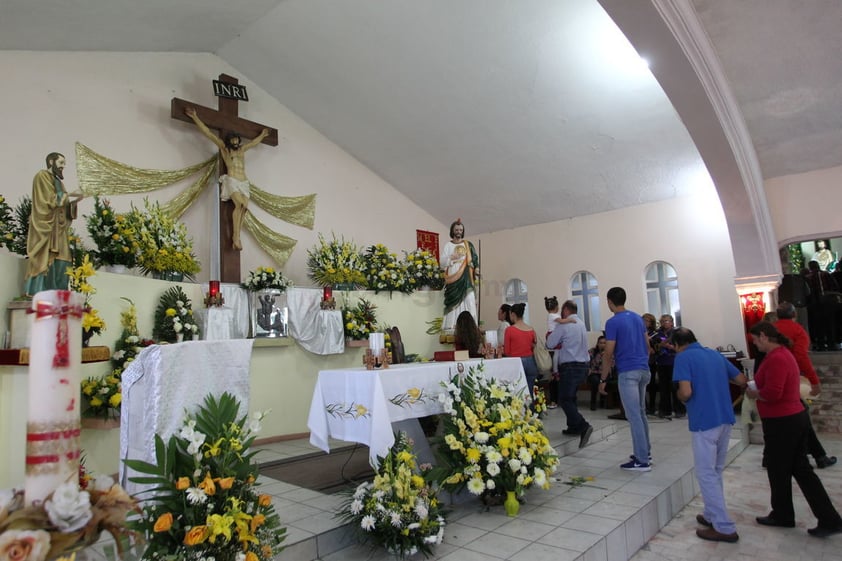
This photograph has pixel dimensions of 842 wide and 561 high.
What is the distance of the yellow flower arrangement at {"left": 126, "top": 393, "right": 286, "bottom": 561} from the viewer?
2080mm

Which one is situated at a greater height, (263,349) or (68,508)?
(263,349)

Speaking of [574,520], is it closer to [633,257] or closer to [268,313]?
[268,313]

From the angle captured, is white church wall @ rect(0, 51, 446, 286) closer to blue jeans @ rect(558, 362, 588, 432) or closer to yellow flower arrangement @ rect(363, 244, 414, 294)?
yellow flower arrangement @ rect(363, 244, 414, 294)

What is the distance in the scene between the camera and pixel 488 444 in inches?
154

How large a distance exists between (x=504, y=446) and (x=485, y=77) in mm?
5849

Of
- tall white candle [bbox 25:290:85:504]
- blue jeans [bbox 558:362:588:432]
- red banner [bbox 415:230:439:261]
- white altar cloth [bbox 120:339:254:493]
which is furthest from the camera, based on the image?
red banner [bbox 415:230:439:261]

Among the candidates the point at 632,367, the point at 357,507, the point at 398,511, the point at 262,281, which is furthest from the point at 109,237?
the point at 632,367

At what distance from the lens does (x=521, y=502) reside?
13.2ft

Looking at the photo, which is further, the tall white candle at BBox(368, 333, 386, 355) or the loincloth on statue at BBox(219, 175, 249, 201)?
the loincloth on statue at BBox(219, 175, 249, 201)

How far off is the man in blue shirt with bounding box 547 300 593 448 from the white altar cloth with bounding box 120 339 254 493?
396 cm

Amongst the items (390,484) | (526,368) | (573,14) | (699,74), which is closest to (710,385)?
(390,484)

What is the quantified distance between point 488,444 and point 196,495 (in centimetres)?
232

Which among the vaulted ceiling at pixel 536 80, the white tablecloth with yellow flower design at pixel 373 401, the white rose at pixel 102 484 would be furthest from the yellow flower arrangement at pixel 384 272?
the white rose at pixel 102 484

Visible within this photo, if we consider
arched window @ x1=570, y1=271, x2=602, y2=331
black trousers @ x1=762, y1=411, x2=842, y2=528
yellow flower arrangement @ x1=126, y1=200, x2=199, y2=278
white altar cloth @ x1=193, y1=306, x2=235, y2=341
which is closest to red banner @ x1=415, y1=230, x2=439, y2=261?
arched window @ x1=570, y1=271, x2=602, y2=331
